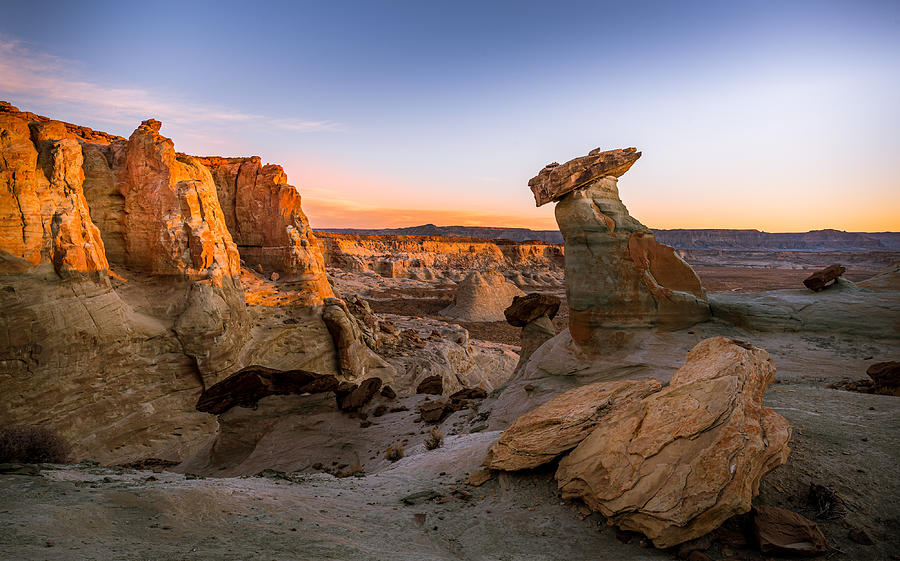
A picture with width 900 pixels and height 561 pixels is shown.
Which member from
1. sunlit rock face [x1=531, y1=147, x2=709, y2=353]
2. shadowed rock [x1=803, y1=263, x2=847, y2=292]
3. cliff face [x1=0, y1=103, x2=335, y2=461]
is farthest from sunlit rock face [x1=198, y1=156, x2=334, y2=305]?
shadowed rock [x1=803, y1=263, x2=847, y2=292]

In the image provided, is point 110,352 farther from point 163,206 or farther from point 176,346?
point 163,206

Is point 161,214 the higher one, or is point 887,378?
point 161,214

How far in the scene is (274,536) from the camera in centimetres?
320

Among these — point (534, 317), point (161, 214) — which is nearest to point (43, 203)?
point (161, 214)

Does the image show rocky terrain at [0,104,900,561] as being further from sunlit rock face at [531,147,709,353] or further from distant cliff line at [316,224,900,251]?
distant cliff line at [316,224,900,251]

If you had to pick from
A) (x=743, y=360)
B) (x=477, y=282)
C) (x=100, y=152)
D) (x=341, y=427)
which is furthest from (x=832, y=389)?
(x=477, y=282)

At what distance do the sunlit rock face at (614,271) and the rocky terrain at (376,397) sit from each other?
4 cm

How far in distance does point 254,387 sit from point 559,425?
21.9 ft

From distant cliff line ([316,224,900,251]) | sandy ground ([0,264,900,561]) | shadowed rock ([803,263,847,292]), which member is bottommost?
sandy ground ([0,264,900,561])

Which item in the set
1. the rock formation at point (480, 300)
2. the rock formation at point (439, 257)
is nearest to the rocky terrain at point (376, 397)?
the rock formation at point (480, 300)

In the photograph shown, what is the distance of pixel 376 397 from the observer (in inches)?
396

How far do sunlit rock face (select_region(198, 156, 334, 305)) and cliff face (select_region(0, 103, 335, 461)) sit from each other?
109 inches

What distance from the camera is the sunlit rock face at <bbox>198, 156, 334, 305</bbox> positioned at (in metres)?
14.8

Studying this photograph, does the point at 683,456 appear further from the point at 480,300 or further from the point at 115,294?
the point at 480,300
